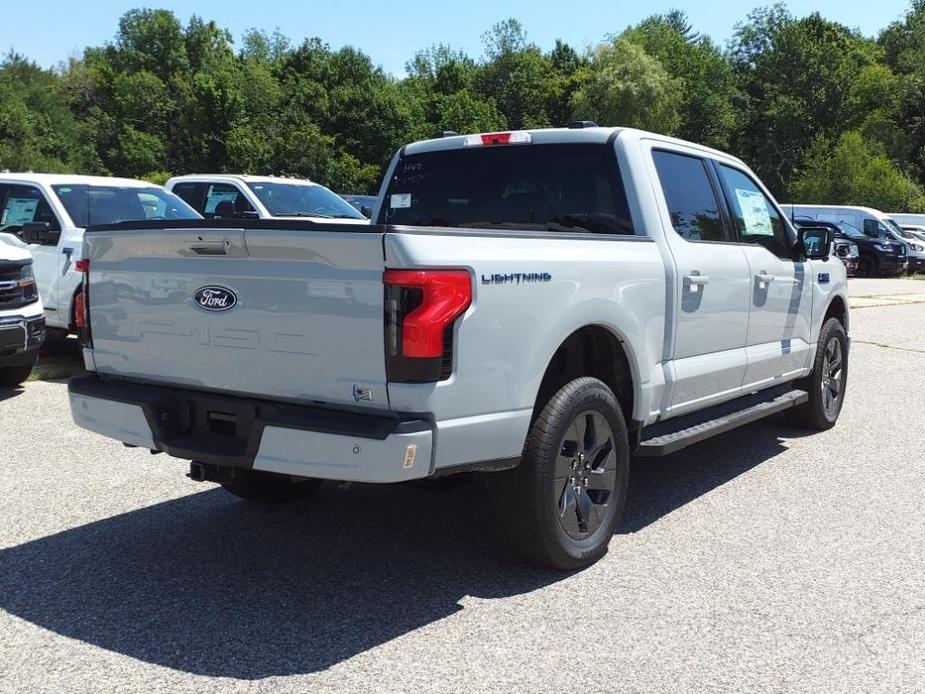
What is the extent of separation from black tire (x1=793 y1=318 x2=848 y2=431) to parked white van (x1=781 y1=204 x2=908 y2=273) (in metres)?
22.4

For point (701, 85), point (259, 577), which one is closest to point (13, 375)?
point (259, 577)

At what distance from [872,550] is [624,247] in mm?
1888

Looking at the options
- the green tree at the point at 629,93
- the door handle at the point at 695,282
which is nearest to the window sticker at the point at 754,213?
the door handle at the point at 695,282

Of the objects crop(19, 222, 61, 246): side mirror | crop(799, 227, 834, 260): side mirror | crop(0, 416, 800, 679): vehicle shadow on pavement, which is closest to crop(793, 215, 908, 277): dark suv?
crop(799, 227, 834, 260): side mirror

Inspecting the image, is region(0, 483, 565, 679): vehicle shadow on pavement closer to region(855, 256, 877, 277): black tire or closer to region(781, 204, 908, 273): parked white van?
region(781, 204, 908, 273): parked white van

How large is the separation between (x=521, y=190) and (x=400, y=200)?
81cm

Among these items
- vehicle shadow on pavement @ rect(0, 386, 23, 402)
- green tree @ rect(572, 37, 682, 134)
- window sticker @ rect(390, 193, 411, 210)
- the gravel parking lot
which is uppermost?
green tree @ rect(572, 37, 682, 134)

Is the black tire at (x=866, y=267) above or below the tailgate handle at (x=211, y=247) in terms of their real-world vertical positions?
below

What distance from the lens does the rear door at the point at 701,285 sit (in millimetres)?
4934

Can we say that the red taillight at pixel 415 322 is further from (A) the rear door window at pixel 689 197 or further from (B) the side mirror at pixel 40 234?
(B) the side mirror at pixel 40 234

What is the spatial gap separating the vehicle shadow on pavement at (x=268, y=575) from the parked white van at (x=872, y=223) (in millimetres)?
25966

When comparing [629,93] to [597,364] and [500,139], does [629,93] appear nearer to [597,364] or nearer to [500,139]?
[500,139]

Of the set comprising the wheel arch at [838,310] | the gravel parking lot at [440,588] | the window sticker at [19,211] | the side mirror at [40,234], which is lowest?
the gravel parking lot at [440,588]

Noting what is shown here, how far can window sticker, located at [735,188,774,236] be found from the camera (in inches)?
233
